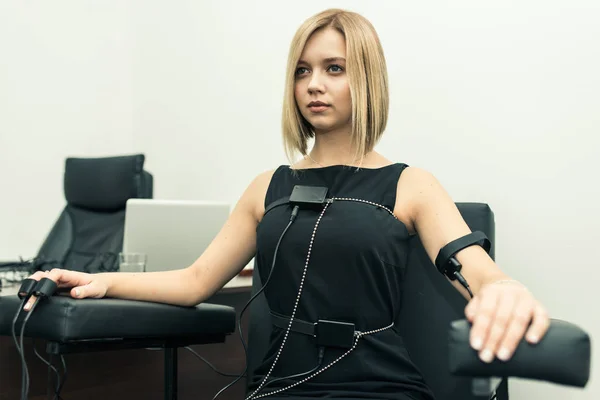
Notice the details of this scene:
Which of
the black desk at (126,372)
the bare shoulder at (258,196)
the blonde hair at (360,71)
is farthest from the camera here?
the black desk at (126,372)

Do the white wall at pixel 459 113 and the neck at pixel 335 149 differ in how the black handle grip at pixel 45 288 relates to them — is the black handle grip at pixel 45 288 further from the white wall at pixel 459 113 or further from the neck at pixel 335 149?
the white wall at pixel 459 113

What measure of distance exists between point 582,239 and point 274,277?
0.72 meters

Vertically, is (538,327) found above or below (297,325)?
above

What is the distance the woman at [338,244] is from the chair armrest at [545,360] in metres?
0.34

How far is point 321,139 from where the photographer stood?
1.40m

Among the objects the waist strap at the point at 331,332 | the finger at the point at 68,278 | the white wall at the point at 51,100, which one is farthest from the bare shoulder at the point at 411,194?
the white wall at the point at 51,100

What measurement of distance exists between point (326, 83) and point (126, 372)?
36.1 inches

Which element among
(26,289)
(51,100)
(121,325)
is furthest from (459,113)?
(51,100)

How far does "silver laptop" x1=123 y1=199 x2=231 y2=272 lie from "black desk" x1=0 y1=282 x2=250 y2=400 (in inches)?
12.1

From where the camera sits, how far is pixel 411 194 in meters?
1.26

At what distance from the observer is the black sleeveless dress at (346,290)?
1185mm

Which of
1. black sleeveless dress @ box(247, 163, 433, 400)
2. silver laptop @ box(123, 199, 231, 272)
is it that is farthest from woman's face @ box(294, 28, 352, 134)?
silver laptop @ box(123, 199, 231, 272)

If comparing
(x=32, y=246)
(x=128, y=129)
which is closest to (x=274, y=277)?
(x=32, y=246)

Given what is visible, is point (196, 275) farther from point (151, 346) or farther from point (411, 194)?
point (411, 194)
